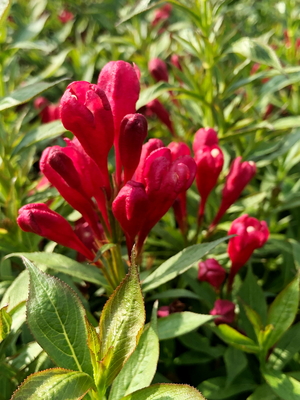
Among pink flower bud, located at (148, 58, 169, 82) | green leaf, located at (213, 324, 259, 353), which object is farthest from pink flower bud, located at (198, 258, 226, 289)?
pink flower bud, located at (148, 58, 169, 82)

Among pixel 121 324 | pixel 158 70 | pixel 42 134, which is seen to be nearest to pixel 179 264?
pixel 121 324

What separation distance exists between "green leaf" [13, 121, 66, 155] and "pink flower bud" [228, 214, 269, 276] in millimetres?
544

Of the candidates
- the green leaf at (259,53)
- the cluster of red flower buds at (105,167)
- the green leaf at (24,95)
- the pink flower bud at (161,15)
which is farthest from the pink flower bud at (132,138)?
the pink flower bud at (161,15)

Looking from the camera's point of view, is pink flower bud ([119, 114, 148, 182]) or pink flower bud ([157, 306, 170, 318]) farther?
pink flower bud ([157, 306, 170, 318])

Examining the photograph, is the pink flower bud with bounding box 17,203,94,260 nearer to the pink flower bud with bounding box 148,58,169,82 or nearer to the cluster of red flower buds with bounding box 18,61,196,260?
the cluster of red flower buds with bounding box 18,61,196,260

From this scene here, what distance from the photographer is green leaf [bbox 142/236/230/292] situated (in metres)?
0.92

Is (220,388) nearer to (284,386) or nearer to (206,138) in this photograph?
(284,386)

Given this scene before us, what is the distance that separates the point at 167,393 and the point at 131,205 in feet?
1.16

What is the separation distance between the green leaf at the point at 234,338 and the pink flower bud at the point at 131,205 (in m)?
0.33

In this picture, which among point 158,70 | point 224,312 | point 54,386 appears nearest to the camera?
point 54,386

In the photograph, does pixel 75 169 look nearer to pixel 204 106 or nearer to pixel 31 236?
pixel 31 236

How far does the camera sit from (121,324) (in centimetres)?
75

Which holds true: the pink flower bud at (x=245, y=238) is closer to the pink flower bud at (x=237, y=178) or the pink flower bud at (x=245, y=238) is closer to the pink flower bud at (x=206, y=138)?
the pink flower bud at (x=237, y=178)

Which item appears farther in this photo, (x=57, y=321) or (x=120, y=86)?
(x=120, y=86)
